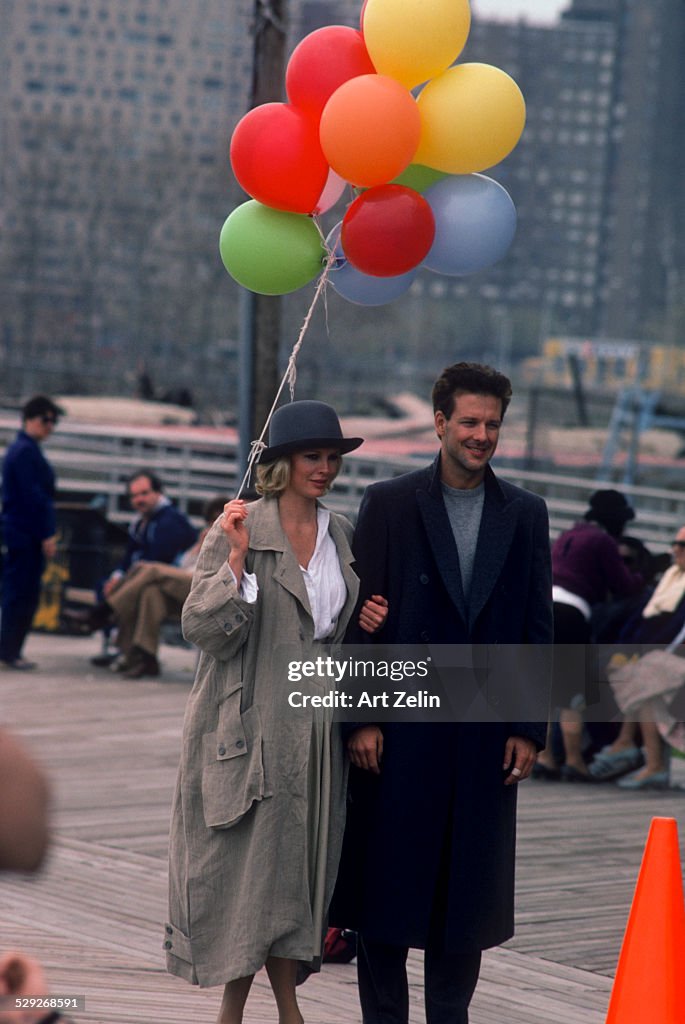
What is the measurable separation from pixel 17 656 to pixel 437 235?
26.9ft

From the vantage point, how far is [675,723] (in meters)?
8.60

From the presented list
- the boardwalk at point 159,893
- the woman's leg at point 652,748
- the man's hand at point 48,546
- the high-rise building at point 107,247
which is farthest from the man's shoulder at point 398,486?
the high-rise building at point 107,247

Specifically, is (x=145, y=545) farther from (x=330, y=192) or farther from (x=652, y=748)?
(x=330, y=192)

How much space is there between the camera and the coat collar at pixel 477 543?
419 cm

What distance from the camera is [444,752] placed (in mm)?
4184

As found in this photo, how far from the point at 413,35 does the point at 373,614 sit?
164cm

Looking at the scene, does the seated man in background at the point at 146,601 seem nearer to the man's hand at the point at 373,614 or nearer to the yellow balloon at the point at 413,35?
the yellow balloon at the point at 413,35

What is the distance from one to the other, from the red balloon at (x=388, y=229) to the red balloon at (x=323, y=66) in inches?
12.9

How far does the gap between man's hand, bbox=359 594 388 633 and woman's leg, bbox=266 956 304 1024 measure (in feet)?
2.99

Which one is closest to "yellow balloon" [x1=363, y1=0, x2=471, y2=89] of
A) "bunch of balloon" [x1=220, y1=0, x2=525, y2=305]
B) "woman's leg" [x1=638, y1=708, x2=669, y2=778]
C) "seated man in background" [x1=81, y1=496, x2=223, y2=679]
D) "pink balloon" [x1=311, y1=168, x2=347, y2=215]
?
"bunch of balloon" [x1=220, y1=0, x2=525, y2=305]

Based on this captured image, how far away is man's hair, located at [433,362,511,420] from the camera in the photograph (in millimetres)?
4246

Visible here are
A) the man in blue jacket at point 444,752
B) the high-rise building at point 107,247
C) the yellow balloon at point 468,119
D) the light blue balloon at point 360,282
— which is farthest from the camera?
the high-rise building at point 107,247

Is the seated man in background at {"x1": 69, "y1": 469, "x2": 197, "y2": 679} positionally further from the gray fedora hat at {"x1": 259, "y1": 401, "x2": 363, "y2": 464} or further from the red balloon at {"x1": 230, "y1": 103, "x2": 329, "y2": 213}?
the gray fedora hat at {"x1": 259, "y1": 401, "x2": 363, "y2": 464}

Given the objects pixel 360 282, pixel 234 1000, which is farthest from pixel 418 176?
pixel 234 1000
